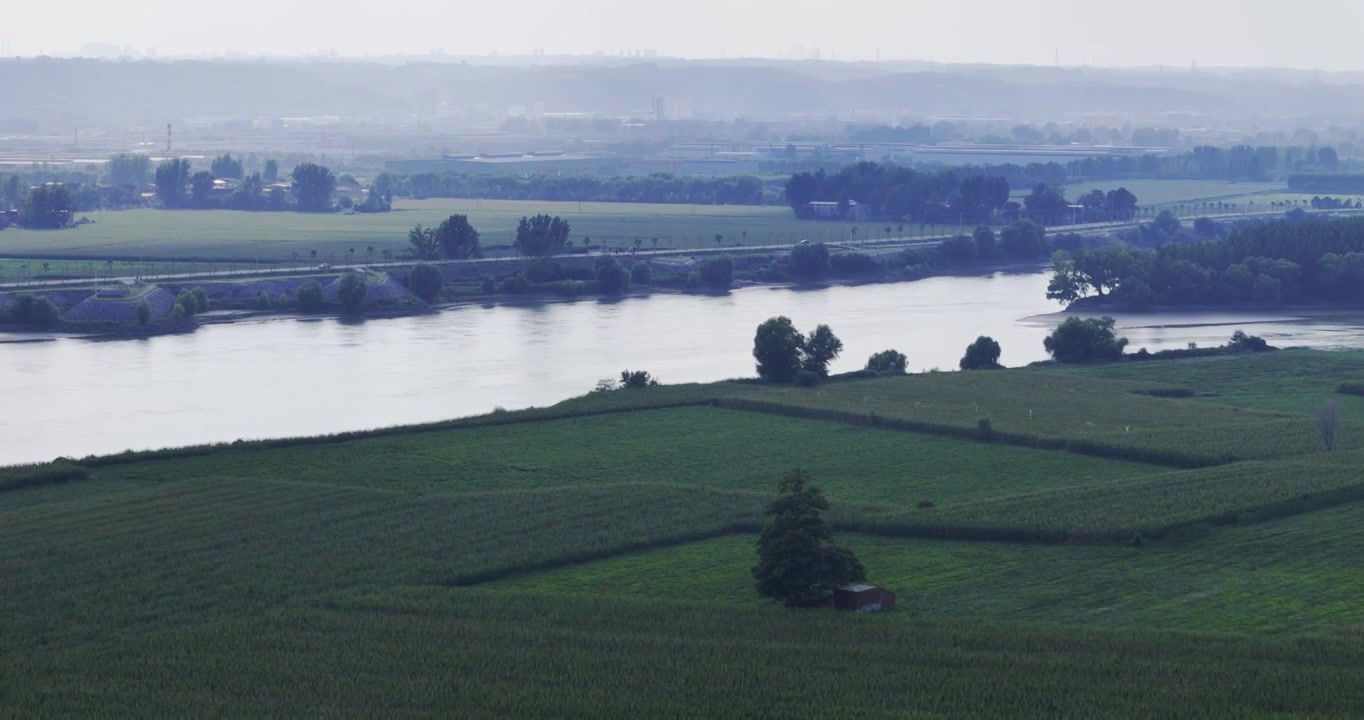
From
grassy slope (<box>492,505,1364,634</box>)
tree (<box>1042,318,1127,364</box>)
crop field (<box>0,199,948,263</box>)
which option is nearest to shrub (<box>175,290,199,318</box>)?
crop field (<box>0,199,948,263</box>)

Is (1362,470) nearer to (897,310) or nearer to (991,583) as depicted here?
(991,583)

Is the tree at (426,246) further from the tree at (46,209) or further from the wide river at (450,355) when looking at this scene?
the tree at (46,209)

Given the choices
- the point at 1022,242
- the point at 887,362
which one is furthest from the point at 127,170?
the point at 887,362

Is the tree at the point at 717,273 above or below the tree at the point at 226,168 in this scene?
below

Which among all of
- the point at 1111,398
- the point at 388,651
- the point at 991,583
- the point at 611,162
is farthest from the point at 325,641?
the point at 611,162

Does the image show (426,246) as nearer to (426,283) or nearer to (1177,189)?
(426,283)

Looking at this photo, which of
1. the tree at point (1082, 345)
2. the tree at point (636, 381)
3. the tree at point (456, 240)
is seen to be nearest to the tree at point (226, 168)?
the tree at point (456, 240)

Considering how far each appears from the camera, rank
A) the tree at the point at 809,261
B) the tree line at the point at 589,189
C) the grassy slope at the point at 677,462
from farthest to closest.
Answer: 1. the tree line at the point at 589,189
2. the tree at the point at 809,261
3. the grassy slope at the point at 677,462
